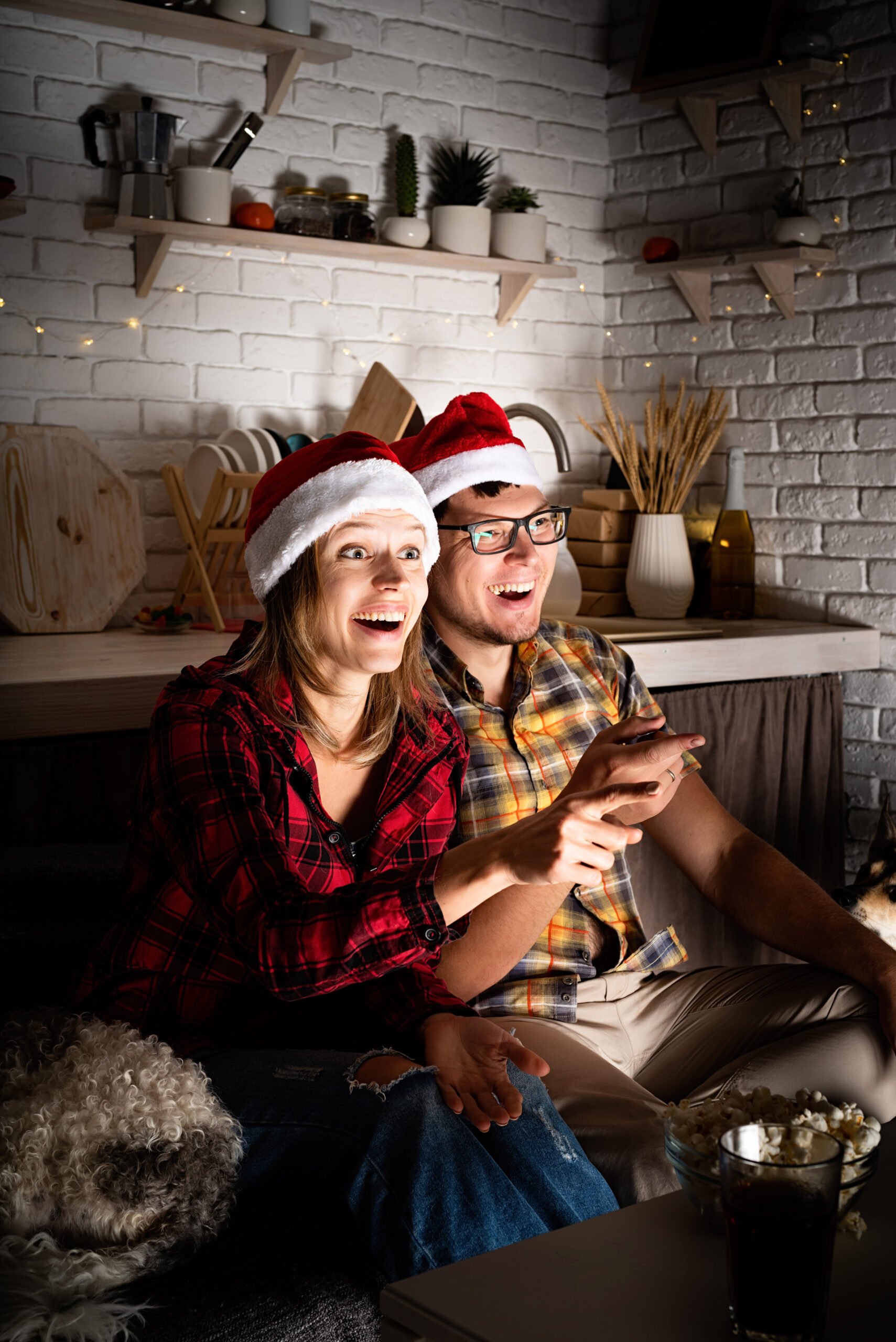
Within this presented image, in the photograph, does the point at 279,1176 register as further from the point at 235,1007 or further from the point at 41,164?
the point at 41,164

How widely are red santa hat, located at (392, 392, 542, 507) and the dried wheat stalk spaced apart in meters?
1.16

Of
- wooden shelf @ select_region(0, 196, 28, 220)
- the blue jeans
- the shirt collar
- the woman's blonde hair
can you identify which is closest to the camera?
the blue jeans

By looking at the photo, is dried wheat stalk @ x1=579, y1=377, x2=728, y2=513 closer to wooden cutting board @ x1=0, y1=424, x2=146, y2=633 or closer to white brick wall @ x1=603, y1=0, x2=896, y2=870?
white brick wall @ x1=603, y1=0, x2=896, y2=870

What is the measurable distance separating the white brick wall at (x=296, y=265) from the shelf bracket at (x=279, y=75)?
4 centimetres

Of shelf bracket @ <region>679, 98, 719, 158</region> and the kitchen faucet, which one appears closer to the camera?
the kitchen faucet

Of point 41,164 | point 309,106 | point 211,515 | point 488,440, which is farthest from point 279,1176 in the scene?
point 309,106

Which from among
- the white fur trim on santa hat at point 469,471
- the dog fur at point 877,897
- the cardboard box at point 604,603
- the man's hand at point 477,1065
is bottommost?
the dog fur at point 877,897

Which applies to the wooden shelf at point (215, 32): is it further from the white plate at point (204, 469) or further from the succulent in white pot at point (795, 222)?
the succulent in white pot at point (795, 222)

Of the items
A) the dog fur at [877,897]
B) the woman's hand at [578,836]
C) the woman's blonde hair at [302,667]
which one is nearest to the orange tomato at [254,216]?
the woman's blonde hair at [302,667]

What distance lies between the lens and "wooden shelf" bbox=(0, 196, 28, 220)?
7.81 ft

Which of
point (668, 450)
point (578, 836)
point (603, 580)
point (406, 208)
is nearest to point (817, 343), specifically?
point (668, 450)

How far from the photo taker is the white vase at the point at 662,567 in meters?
3.06

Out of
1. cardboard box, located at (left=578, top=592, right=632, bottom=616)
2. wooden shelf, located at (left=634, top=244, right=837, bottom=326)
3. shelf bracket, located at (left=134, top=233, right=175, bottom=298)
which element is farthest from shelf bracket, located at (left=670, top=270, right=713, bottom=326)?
shelf bracket, located at (left=134, top=233, right=175, bottom=298)

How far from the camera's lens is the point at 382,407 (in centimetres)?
276
